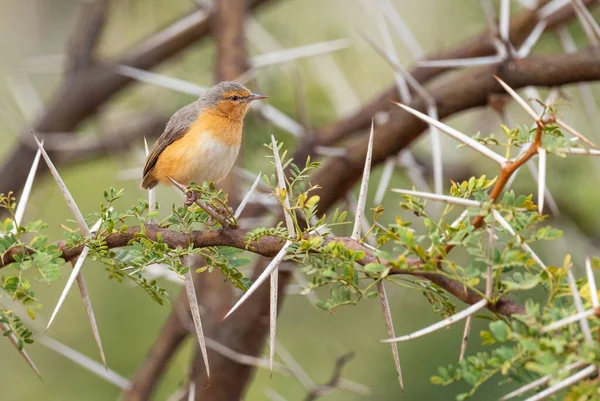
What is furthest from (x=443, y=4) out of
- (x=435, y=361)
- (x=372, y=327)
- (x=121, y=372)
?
(x=121, y=372)

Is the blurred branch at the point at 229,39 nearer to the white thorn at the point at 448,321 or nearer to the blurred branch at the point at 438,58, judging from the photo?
the blurred branch at the point at 438,58

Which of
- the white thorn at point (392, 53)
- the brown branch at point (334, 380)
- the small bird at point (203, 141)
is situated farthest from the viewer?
the white thorn at point (392, 53)

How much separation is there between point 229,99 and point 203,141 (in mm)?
385

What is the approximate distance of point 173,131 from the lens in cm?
450

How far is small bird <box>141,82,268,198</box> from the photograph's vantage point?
14.1ft

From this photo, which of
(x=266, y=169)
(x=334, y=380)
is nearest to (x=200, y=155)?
(x=334, y=380)

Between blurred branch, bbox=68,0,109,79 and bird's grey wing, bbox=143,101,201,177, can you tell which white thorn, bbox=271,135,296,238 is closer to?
bird's grey wing, bbox=143,101,201,177

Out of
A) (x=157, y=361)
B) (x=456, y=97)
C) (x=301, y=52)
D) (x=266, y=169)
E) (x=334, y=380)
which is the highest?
(x=301, y=52)

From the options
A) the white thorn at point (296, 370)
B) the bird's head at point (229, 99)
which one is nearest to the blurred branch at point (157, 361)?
the white thorn at point (296, 370)

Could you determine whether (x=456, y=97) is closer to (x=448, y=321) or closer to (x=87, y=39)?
(x=448, y=321)

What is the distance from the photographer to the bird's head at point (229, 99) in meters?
4.57

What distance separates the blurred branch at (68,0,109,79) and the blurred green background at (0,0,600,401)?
0.20 metres

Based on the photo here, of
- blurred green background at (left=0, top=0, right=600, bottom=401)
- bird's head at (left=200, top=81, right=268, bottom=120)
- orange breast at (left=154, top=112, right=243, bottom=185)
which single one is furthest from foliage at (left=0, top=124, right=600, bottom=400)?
blurred green background at (left=0, top=0, right=600, bottom=401)

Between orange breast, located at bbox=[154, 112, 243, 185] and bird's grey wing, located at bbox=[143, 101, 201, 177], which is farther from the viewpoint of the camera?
bird's grey wing, located at bbox=[143, 101, 201, 177]
